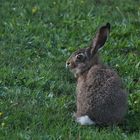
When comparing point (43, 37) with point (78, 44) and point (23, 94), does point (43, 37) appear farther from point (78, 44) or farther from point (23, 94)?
point (23, 94)

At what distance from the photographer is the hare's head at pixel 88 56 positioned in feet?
25.8

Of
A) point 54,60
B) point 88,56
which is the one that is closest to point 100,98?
point 88,56

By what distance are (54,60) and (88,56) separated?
1.27 meters

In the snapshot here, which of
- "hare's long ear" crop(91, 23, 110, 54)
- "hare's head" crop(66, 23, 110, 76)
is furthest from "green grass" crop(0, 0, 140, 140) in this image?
"hare's long ear" crop(91, 23, 110, 54)

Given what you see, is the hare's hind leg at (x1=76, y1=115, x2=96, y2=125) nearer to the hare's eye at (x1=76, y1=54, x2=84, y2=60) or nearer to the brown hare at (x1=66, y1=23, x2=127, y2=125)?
the brown hare at (x1=66, y1=23, x2=127, y2=125)

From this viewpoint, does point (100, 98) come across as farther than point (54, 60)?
No

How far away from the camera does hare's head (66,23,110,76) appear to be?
7867 millimetres

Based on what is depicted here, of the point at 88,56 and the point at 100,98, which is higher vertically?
the point at 88,56

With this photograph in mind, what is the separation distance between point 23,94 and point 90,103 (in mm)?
1084

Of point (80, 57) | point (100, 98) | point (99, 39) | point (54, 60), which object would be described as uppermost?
point (99, 39)

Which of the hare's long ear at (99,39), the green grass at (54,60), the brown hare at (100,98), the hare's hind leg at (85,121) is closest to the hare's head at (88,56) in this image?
the hare's long ear at (99,39)

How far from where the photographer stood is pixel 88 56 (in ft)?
25.9

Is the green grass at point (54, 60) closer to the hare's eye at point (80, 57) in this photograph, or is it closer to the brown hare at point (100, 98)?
the brown hare at point (100, 98)

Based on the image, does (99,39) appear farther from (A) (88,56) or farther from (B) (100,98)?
(B) (100,98)
